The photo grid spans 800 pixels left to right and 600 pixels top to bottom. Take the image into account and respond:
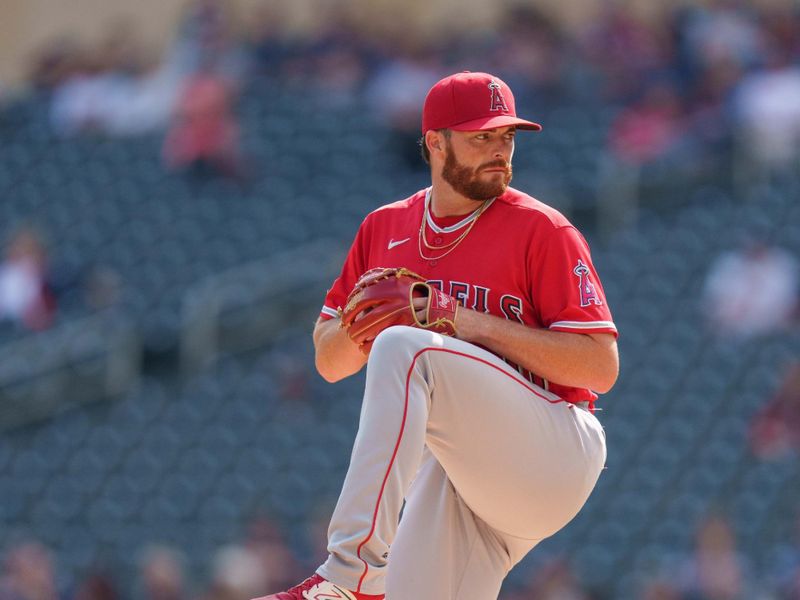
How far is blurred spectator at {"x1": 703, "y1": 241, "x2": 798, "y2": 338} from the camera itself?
7.82 meters

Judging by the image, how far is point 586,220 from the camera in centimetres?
919

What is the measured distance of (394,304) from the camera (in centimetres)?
303

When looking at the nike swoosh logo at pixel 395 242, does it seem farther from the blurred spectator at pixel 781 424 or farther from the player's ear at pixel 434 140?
the blurred spectator at pixel 781 424

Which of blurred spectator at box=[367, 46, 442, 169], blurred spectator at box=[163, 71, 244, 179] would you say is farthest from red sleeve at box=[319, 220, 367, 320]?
blurred spectator at box=[163, 71, 244, 179]

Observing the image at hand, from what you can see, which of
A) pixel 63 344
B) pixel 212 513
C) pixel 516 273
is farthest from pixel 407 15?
pixel 516 273

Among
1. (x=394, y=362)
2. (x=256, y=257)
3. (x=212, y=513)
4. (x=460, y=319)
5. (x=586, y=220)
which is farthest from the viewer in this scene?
(x=256, y=257)

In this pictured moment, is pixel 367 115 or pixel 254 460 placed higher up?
pixel 367 115

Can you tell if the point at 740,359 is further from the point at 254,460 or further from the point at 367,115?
the point at 367,115

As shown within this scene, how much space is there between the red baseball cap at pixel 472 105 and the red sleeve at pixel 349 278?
0.39 m

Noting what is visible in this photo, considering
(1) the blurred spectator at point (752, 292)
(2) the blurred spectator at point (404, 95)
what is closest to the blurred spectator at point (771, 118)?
(1) the blurred spectator at point (752, 292)

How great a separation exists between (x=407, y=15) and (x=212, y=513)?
5.82 m

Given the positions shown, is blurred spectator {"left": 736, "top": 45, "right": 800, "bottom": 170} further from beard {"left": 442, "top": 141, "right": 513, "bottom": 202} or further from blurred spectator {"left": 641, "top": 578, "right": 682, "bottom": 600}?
beard {"left": 442, "top": 141, "right": 513, "bottom": 202}

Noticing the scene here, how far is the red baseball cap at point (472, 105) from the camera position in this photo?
126 inches

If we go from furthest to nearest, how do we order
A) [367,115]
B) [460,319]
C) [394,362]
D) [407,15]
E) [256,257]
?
[407,15], [367,115], [256,257], [460,319], [394,362]
